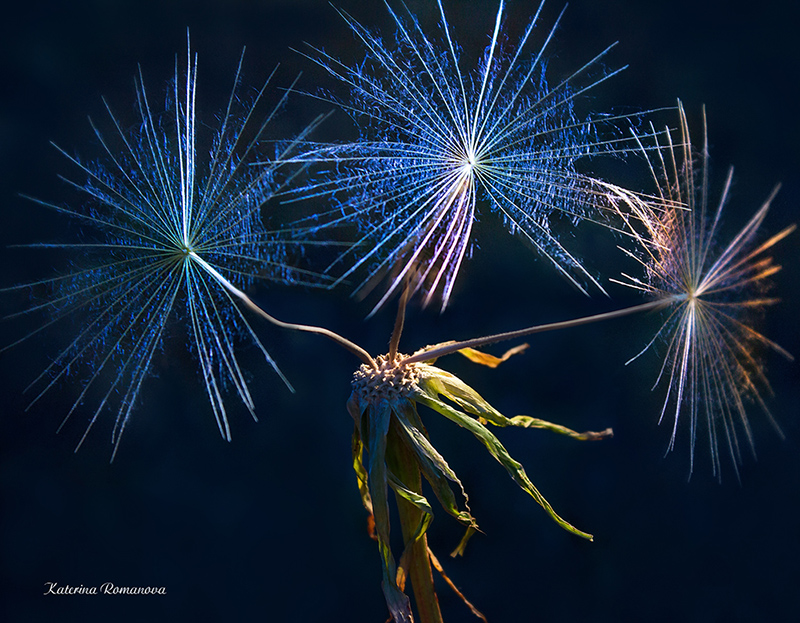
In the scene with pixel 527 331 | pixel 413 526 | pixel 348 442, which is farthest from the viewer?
pixel 348 442

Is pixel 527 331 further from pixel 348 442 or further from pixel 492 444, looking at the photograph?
pixel 348 442

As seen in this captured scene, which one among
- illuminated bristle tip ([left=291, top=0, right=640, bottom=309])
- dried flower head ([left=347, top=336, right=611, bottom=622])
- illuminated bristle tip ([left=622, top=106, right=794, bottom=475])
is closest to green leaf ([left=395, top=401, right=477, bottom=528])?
dried flower head ([left=347, top=336, right=611, bottom=622])

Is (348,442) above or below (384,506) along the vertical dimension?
above

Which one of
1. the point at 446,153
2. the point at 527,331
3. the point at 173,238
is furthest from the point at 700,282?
the point at 173,238

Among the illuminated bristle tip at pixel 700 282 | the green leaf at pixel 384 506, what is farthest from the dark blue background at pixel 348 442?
the green leaf at pixel 384 506

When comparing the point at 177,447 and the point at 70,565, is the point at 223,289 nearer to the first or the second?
the point at 177,447

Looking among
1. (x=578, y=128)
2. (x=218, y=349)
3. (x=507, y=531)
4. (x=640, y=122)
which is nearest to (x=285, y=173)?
(x=218, y=349)

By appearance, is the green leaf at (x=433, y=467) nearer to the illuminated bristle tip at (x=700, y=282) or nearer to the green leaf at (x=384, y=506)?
the green leaf at (x=384, y=506)
